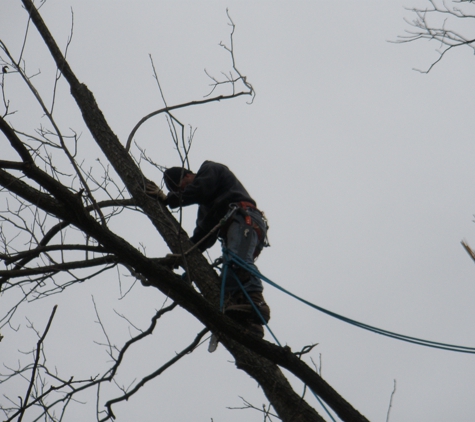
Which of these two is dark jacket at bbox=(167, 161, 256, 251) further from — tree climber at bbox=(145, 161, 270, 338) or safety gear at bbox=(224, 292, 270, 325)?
safety gear at bbox=(224, 292, 270, 325)

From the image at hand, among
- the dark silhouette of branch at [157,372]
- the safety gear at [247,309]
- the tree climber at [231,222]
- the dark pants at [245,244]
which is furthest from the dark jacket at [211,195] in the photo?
the dark silhouette of branch at [157,372]

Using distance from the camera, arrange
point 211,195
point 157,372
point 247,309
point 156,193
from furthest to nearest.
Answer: point 211,195 < point 156,193 < point 247,309 < point 157,372

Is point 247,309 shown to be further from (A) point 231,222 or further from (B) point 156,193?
(B) point 156,193

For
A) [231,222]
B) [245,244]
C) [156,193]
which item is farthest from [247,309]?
[156,193]

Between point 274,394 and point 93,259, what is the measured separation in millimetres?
1127

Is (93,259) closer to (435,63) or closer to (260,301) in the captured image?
(260,301)

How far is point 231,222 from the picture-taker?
3938mm

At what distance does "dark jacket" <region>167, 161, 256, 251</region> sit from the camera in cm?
393

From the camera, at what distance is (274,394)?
9.76ft

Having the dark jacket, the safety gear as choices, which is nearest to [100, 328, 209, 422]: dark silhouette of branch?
the safety gear

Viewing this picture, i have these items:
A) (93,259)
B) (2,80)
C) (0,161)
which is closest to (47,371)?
(93,259)

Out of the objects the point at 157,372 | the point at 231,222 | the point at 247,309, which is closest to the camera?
the point at 157,372

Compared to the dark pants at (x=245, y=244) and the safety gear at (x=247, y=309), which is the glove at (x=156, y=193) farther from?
the safety gear at (x=247, y=309)

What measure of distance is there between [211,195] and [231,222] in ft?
0.88
